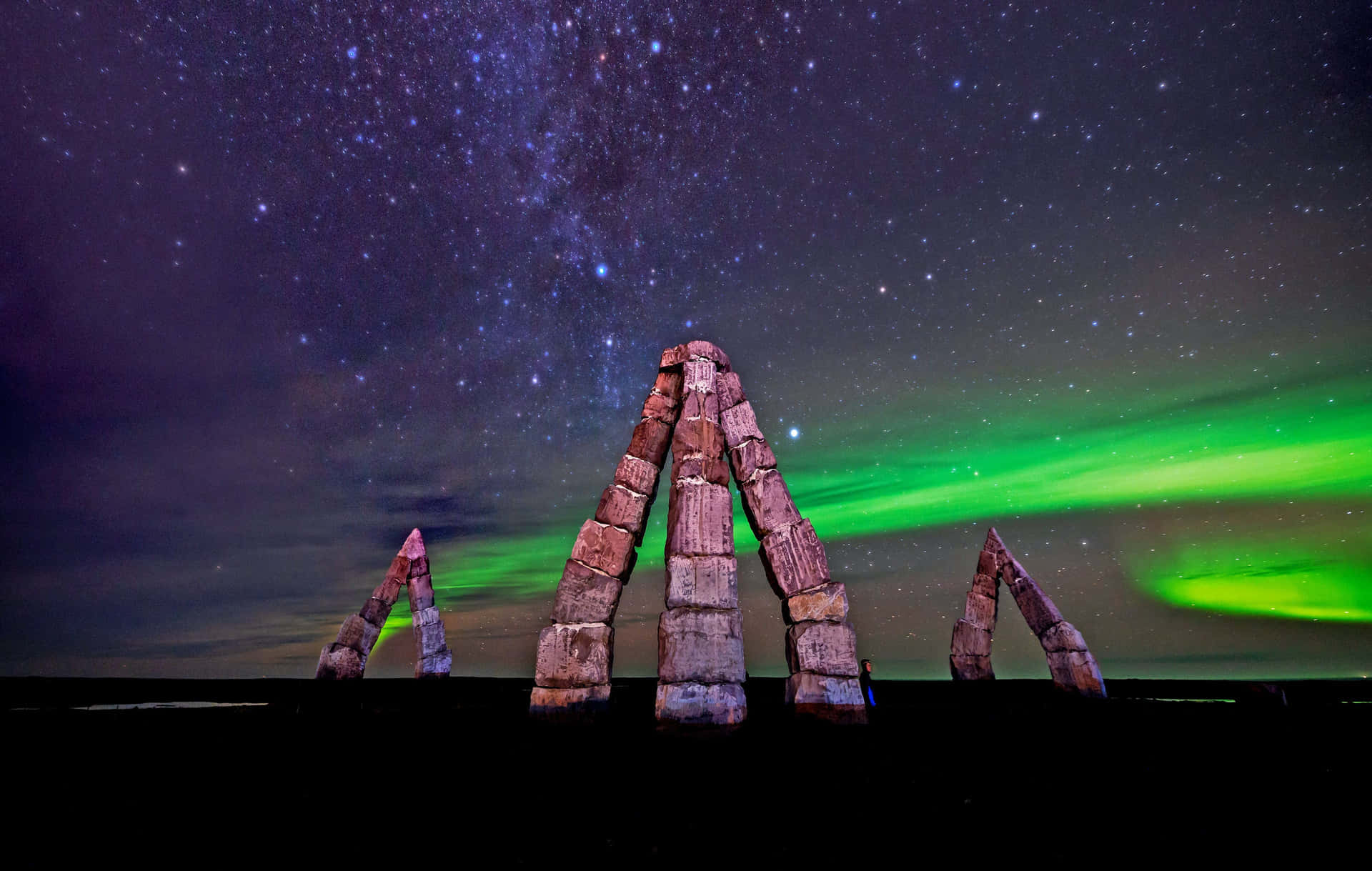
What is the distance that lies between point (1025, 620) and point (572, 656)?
11.7 meters

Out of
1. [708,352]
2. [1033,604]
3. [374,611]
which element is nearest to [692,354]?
[708,352]

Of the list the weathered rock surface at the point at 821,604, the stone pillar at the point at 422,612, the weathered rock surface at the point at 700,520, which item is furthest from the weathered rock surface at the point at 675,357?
the stone pillar at the point at 422,612

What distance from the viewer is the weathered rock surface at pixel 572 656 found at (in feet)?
24.4

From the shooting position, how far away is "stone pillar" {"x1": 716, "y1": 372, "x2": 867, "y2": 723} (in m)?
7.03

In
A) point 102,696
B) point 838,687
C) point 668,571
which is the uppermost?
point 668,571

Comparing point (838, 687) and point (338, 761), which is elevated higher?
point (838, 687)

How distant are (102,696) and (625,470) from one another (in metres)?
19.3

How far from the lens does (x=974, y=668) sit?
47.9ft

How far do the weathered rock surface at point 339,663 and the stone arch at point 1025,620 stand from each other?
56.8 ft

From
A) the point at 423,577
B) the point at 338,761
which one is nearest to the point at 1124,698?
the point at 338,761

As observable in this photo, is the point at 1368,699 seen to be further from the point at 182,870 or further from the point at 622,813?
the point at 182,870

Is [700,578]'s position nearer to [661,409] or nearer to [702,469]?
[702,469]

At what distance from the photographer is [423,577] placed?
17.4m

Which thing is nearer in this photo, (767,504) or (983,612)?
(767,504)
